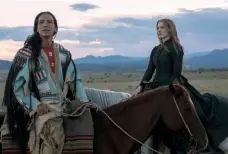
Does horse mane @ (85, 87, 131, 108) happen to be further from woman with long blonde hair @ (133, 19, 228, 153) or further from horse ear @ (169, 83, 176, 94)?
horse ear @ (169, 83, 176, 94)

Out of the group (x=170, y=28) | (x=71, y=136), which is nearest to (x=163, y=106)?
(x=71, y=136)

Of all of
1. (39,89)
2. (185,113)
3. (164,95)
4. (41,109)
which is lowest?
(185,113)

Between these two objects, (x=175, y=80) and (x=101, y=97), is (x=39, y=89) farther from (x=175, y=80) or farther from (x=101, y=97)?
(x=175, y=80)

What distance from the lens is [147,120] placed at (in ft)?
23.3

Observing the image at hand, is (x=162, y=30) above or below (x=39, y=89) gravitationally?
above

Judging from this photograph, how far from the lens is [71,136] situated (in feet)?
22.3

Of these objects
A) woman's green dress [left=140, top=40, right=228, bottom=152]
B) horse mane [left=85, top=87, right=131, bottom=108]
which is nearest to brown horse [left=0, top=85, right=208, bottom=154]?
horse mane [left=85, top=87, right=131, bottom=108]

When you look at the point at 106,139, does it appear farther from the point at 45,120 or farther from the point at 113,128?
the point at 45,120

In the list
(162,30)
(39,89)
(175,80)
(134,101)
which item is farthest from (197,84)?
(39,89)

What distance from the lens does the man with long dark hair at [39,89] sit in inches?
266

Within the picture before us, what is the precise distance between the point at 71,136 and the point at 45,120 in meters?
0.39

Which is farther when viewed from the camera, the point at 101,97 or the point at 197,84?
the point at 197,84

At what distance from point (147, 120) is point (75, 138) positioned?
1.00m

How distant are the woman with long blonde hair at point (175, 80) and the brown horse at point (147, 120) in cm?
175
